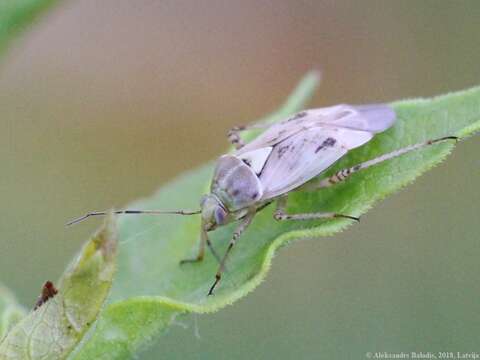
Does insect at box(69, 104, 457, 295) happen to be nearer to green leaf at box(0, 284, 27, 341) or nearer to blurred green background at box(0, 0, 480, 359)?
green leaf at box(0, 284, 27, 341)

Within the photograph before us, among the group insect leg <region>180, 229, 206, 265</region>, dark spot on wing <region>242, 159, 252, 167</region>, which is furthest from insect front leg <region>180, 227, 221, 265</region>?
dark spot on wing <region>242, 159, 252, 167</region>

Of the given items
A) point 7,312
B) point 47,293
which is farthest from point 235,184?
point 47,293

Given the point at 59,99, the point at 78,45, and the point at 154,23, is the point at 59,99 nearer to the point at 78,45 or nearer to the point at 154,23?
the point at 78,45

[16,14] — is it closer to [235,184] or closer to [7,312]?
[7,312]

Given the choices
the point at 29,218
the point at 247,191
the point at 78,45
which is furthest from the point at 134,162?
the point at 247,191

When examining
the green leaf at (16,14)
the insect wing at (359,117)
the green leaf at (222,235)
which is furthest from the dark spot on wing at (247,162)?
the green leaf at (16,14)

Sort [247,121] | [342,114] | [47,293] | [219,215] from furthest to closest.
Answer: [247,121], [342,114], [219,215], [47,293]
